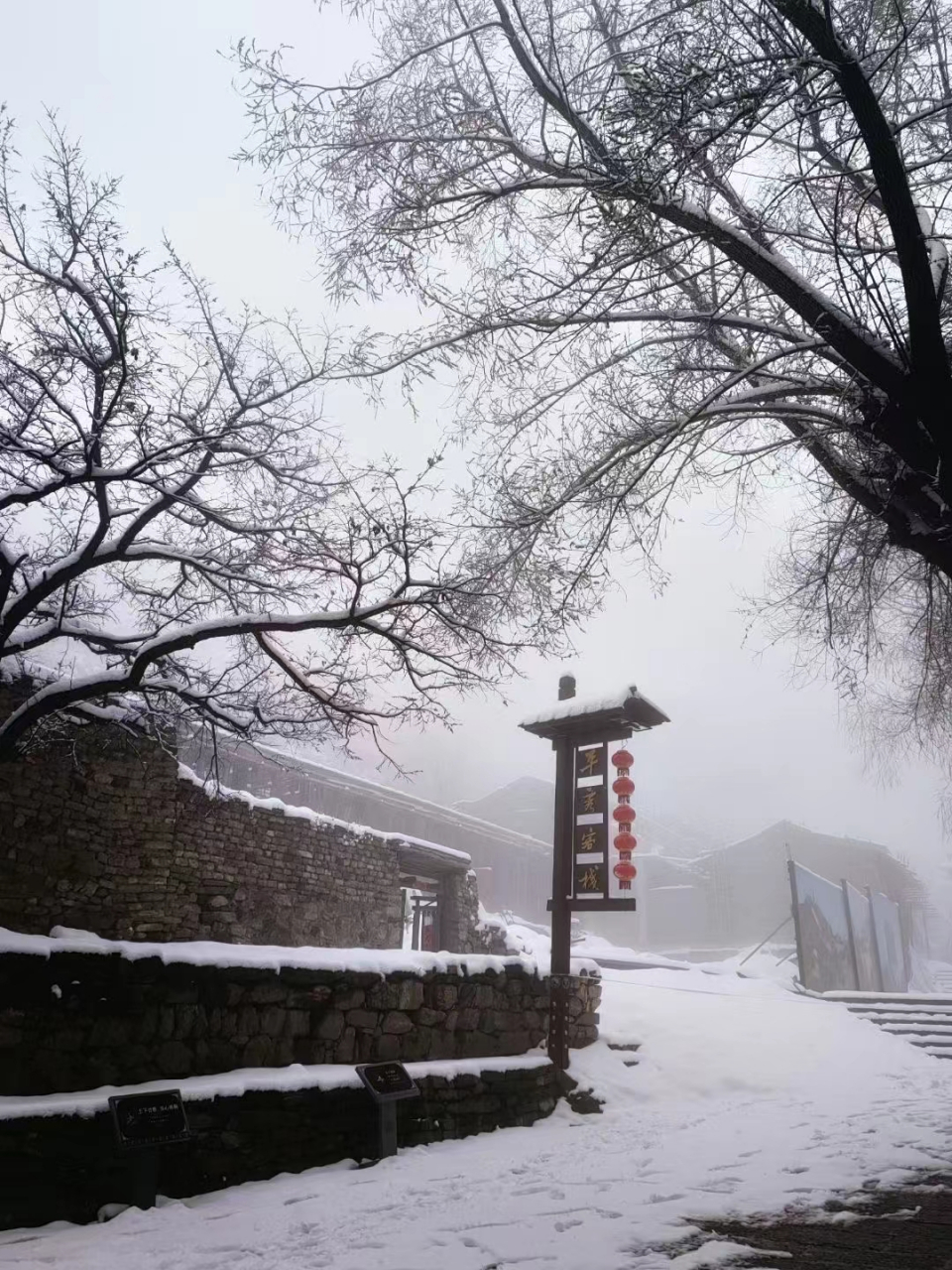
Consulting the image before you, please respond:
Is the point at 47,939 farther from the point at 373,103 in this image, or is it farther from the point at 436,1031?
the point at 373,103

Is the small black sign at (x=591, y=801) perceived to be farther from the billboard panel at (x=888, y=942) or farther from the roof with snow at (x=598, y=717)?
the billboard panel at (x=888, y=942)

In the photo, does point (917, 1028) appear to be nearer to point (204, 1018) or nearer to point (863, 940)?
point (863, 940)

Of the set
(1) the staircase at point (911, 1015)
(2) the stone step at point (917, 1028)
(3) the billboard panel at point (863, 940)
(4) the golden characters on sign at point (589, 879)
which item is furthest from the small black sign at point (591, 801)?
(3) the billboard panel at point (863, 940)

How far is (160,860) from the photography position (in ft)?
32.7

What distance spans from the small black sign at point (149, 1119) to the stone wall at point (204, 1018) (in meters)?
0.46

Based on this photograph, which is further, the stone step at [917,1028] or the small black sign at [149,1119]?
the stone step at [917,1028]

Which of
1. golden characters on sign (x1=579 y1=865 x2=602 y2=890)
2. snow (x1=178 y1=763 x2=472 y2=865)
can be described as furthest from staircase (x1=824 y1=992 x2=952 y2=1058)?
snow (x1=178 y1=763 x2=472 y2=865)

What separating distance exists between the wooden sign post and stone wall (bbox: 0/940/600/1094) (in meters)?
1.70

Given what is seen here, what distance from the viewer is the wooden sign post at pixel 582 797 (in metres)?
7.83

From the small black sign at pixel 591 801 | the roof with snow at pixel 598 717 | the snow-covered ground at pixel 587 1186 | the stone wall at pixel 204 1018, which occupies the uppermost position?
the roof with snow at pixel 598 717

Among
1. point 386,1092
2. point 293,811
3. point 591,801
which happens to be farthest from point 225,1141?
point 293,811

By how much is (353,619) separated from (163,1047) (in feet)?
10.9

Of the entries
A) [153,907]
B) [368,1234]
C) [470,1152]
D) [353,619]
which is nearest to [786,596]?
[353,619]

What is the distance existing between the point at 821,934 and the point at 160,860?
1162cm
